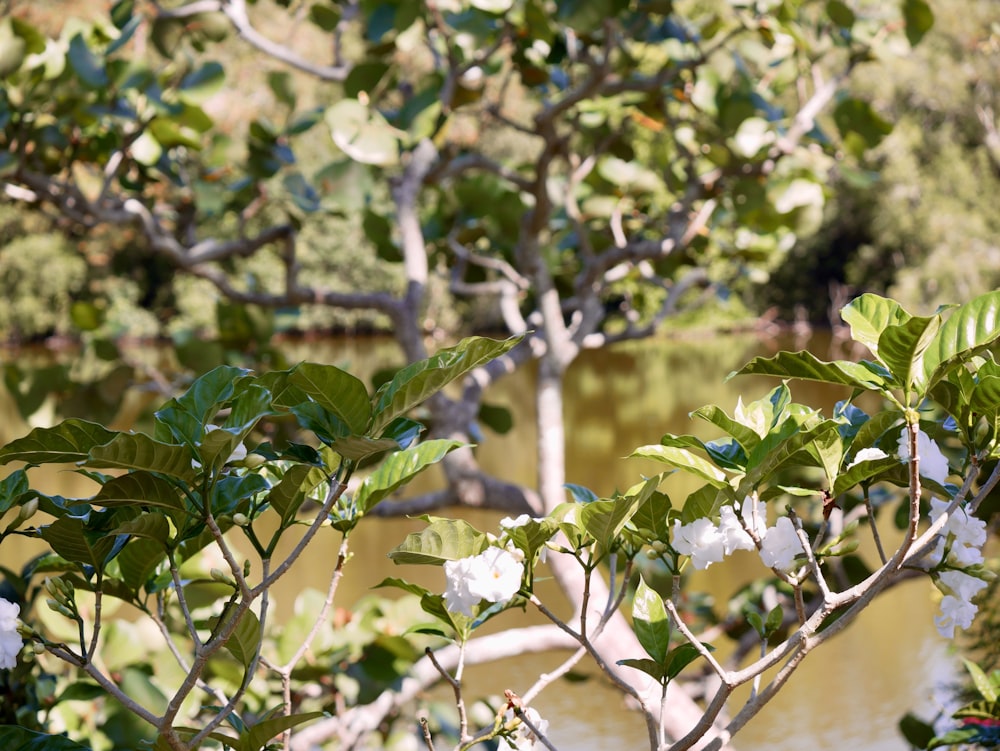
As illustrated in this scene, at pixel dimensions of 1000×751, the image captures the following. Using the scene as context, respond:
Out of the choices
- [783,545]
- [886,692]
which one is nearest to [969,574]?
[783,545]

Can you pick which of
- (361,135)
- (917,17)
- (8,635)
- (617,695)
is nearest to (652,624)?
(8,635)

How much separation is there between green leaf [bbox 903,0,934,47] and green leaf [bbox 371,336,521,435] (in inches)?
54.7

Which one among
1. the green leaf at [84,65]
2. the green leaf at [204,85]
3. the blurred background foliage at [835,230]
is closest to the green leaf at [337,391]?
the green leaf at [84,65]

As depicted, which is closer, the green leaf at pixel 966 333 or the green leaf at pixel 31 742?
the green leaf at pixel 966 333

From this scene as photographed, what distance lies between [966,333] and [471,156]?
1.43m

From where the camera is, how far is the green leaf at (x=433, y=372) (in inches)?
18.0

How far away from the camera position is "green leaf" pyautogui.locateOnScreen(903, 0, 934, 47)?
5.22 ft

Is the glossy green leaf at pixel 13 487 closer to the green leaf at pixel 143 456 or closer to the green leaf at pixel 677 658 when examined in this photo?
the green leaf at pixel 143 456

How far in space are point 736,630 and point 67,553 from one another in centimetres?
146

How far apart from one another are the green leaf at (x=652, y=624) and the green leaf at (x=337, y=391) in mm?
190

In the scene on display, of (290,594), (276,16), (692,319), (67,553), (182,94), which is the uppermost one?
(276,16)

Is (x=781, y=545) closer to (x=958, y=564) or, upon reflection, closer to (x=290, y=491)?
(x=958, y=564)

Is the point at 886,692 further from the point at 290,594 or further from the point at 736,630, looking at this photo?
the point at 290,594

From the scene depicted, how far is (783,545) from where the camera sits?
547mm
